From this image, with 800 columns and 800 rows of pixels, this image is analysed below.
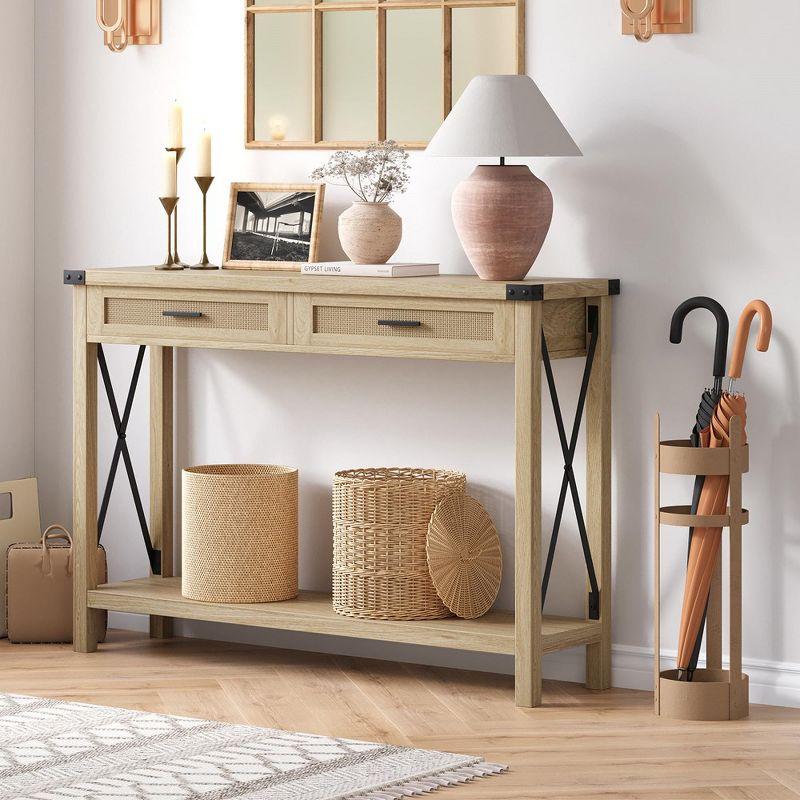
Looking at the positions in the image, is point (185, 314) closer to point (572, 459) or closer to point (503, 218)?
point (503, 218)

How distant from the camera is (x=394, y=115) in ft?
14.1

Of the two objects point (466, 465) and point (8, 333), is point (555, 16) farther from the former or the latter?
point (8, 333)

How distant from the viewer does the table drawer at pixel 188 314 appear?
13.3 feet

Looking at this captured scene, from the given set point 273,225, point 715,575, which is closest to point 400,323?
point 273,225

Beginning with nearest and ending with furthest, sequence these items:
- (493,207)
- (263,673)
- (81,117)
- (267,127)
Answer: (493,207), (263,673), (267,127), (81,117)

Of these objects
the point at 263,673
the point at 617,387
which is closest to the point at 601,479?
the point at 617,387

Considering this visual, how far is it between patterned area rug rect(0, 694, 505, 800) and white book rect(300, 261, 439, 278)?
3.67 ft

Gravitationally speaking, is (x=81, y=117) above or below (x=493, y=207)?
above

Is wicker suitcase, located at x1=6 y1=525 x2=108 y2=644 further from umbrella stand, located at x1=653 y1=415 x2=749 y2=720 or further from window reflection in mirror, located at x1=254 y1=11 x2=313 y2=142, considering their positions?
umbrella stand, located at x1=653 y1=415 x2=749 y2=720

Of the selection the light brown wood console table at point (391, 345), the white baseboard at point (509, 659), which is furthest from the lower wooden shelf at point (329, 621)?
the white baseboard at point (509, 659)

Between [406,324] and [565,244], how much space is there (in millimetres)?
535

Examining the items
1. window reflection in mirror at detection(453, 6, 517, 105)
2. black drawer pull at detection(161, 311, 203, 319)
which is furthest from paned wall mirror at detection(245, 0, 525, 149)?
black drawer pull at detection(161, 311, 203, 319)

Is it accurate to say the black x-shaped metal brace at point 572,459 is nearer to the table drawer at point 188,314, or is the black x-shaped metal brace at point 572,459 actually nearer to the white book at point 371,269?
the white book at point 371,269

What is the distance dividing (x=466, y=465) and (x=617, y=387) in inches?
18.3
